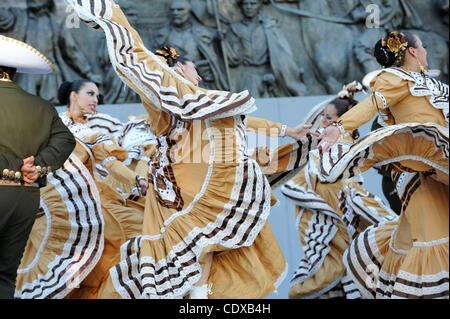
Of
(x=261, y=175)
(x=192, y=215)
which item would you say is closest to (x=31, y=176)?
(x=192, y=215)

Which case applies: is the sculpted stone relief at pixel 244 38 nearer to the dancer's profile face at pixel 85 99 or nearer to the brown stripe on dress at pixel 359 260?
the dancer's profile face at pixel 85 99

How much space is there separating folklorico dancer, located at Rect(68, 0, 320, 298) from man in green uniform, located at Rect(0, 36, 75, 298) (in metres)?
0.61

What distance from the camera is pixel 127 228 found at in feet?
18.3

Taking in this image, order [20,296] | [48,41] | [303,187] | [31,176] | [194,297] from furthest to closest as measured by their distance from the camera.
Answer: [48,41]
[303,187]
[20,296]
[194,297]
[31,176]

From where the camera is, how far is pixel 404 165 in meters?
4.38

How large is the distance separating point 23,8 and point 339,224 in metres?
4.86

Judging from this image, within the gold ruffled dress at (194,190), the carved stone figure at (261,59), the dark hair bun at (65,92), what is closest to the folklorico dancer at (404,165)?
the gold ruffled dress at (194,190)

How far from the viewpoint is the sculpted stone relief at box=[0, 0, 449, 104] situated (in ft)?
29.9

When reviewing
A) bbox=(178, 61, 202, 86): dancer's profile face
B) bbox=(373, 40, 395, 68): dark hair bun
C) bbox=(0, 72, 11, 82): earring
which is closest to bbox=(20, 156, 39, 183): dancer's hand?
bbox=(0, 72, 11, 82): earring

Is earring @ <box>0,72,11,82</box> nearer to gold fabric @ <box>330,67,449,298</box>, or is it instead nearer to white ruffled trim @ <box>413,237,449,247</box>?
gold fabric @ <box>330,67,449,298</box>

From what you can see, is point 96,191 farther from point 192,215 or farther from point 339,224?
point 339,224

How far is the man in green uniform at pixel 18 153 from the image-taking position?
3945 mm

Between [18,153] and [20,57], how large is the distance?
0.46 meters

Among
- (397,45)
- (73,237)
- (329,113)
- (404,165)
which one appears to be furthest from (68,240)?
(397,45)
